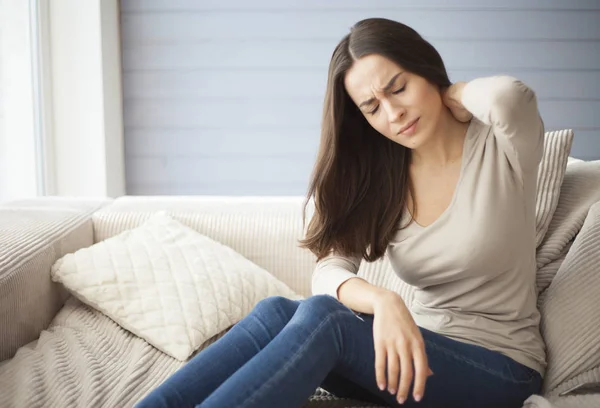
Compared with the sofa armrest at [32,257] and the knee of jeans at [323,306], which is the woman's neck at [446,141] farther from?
the sofa armrest at [32,257]

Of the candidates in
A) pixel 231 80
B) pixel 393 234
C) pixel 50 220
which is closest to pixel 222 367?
pixel 393 234

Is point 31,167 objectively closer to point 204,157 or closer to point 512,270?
point 204,157

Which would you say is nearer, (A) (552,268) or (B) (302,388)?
(B) (302,388)

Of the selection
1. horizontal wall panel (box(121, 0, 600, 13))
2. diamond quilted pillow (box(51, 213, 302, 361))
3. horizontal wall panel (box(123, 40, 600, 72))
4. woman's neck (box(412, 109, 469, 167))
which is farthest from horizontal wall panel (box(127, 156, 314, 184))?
woman's neck (box(412, 109, 469, 167))

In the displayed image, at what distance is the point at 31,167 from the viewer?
307 centimetres

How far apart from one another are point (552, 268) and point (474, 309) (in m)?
0.34

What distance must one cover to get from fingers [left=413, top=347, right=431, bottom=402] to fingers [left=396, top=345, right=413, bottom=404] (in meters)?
0.01

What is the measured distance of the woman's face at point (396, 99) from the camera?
1.41 m

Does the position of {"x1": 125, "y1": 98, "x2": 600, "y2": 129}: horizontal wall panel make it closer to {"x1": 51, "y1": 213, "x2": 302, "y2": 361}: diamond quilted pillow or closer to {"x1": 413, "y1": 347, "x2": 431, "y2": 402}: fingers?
{"x1": 51, "y1": 213, "x2": 302, "y2": 361}: diamond quilted pillow

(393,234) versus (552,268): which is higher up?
(393,234)

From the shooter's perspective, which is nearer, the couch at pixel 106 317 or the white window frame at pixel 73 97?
the couch at pixel 106 317

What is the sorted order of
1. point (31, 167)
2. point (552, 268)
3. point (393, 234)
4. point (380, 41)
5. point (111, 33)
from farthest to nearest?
1. point (111, 33)
2. point (31, 167)
3. point (552, 268)
4. point (393, 234)
5. point (380, 41)

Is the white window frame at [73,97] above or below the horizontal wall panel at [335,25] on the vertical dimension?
below

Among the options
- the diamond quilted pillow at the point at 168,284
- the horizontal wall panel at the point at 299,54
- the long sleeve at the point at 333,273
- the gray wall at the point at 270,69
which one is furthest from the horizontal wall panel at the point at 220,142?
the long sleeve at the point at 333,273
